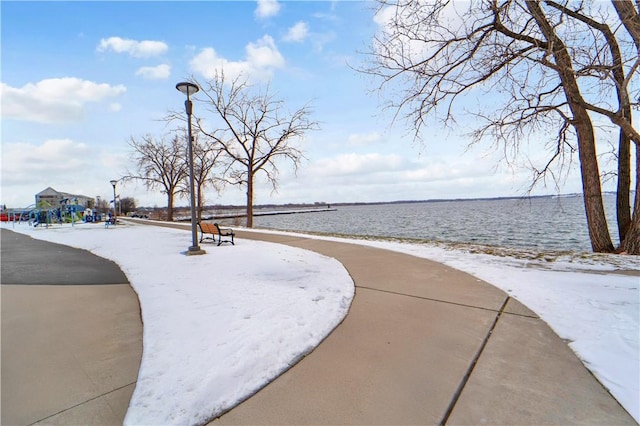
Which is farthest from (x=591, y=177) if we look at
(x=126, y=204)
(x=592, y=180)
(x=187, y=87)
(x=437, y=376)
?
(x=126, y=204)

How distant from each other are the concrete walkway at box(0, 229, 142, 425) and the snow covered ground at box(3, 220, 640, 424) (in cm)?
20

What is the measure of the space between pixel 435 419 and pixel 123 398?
2.34 m

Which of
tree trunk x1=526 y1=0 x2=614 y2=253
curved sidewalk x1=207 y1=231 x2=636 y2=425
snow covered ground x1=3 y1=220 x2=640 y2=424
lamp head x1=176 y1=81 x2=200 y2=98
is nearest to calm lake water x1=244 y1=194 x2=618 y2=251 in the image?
tree trunk x1=526 y1=0 x2=614 y2=253

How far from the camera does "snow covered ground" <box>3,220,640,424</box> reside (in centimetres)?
238

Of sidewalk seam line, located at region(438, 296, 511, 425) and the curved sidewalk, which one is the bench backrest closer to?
the curved sidewalk

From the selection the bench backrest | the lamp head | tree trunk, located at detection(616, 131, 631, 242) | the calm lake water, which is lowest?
the calm lake water

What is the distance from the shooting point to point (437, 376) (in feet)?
8.26

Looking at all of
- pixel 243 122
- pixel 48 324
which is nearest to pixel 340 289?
pixel 48 324

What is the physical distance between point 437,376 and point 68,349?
366cm

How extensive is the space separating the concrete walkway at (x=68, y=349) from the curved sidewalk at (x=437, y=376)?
119 centimetres

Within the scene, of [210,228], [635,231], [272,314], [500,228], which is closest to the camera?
[272,314]

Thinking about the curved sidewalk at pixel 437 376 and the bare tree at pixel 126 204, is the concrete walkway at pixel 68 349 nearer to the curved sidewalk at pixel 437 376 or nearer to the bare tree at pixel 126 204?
the curved sidewalk at pixel 437 376

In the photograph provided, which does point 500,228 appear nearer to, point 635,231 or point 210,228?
point 635,231

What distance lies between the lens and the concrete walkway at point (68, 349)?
87.6 inches
